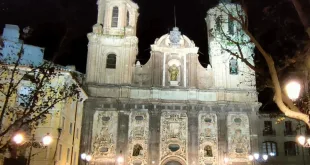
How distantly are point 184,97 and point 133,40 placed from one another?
25.9 feet

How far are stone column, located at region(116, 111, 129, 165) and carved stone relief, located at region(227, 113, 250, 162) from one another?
9.99 m

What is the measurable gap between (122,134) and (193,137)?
6853mm

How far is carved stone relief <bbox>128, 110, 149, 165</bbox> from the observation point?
1275 inches

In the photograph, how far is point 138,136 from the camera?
108ft

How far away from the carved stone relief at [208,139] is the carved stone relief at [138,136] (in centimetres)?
526

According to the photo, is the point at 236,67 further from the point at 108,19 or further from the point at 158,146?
the point at 108,19

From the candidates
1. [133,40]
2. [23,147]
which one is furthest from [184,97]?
[23,147]

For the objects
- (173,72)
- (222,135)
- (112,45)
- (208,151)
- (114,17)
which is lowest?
(208,151)

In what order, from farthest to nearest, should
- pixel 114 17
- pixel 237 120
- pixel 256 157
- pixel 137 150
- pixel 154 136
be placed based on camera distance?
pixel 114 17 < pixel 237 120 < pixel 154 136 < pixel 137 150 < pixel 256 157

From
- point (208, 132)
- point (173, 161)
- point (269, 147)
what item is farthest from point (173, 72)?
point (269, 147)

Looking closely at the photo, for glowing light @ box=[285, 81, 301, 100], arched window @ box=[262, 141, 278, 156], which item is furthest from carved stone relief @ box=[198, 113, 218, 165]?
glowing light @ box=[285, 81, 301, 100]

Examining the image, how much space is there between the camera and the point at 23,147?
22109 mm

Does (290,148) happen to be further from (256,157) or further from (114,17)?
(114,17)

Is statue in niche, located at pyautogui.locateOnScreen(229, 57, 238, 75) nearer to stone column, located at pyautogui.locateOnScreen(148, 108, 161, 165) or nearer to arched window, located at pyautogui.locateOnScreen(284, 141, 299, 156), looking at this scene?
stone column, located at pyautogui.locateOnScreen(148, 108, 161, 165)
